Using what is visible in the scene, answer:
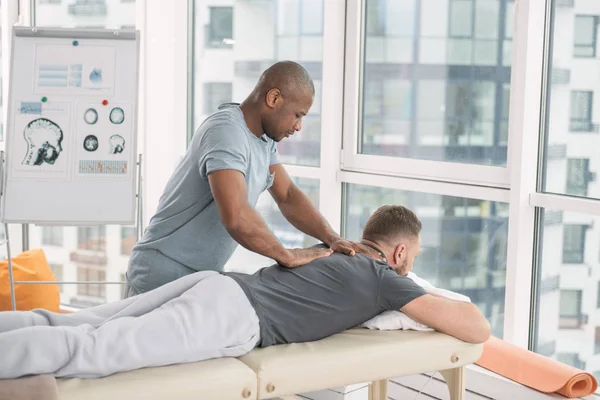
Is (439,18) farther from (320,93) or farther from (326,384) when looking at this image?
(326,384)

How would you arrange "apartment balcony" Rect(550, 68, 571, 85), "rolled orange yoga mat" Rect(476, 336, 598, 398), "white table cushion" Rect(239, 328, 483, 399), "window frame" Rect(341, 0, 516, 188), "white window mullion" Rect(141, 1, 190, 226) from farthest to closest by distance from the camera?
"white window mullion" Rect(141, 1, 190, 226) → "window frame" Rect(341, 0, 516, 188) → "apartment balcony" Rect(550, 68, 571, 85) → "rolled orange yoga mat" Rect(476, 336, 598, 398) → "white table cushion" Rect(239, 328, 483, 399)

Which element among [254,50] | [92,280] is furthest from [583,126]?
[92,280]

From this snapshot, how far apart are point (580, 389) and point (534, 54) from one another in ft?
3.65

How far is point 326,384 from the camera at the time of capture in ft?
5.75

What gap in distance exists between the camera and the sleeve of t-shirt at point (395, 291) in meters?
1.83

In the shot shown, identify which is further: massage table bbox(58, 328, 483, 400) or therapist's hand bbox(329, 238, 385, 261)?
therapist's hand bbox(329, 238, 385, 261)

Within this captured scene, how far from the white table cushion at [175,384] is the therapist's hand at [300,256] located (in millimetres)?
293

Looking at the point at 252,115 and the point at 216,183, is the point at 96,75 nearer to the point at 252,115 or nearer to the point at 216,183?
the point at 252,115

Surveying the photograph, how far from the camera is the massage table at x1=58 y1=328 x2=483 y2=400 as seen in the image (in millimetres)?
1570

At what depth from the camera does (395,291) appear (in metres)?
1.85

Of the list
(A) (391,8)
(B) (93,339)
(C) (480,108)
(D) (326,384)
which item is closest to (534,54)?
(C) (480,108)

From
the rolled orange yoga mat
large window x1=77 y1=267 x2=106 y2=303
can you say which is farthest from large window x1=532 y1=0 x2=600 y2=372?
large window x1=77 y1=267 x2=106 y2=303

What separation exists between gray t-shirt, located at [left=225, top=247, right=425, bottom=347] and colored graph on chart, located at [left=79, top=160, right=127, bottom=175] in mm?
1504

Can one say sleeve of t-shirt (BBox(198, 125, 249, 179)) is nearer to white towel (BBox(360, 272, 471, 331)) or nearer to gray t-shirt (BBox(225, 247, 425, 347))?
gray t-shirt (BBox(225, 247, 425, 347))
